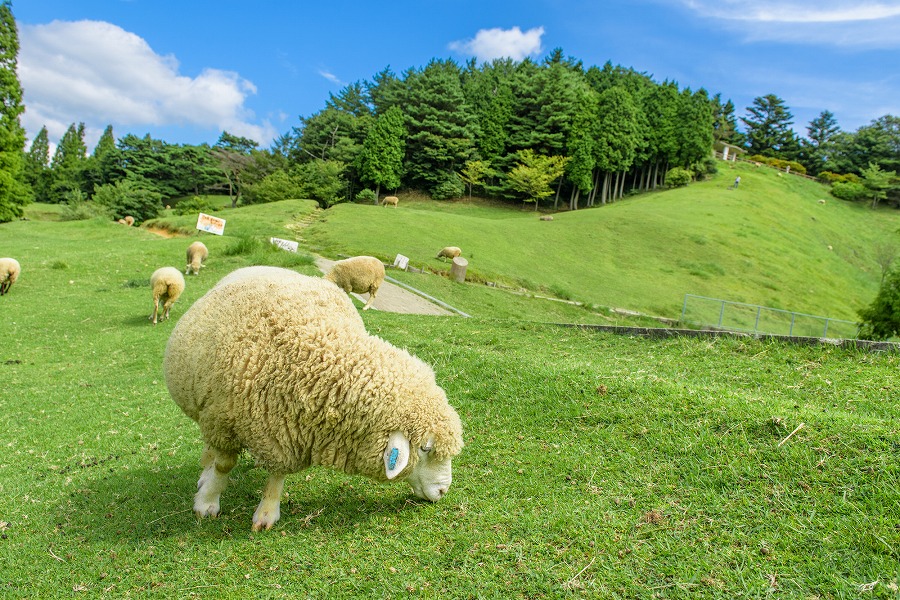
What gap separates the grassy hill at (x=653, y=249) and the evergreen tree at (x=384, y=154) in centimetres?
368

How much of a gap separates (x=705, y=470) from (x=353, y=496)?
3.05m

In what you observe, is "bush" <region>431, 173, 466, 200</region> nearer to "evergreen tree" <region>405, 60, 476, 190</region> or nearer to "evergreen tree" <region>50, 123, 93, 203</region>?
"evergreen tree" <region>405, 60, 476, 190</region>

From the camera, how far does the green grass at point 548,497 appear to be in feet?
11.4

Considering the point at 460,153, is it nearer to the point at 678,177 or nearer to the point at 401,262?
the point at 678,177

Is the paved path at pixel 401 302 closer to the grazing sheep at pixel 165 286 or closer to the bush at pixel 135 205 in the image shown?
the grazing sheep at pixel 165 286

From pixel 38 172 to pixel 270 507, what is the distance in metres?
99.1

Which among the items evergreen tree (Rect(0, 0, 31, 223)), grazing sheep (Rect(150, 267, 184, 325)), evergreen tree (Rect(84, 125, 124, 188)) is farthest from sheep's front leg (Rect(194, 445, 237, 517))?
evergreen tree (Rect(84, 125, 124, 188))

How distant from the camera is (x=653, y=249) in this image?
124ft

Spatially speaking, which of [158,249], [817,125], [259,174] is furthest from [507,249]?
[817,125]

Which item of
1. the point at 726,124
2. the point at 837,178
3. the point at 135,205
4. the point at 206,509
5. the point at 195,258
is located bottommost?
the point at 206,509

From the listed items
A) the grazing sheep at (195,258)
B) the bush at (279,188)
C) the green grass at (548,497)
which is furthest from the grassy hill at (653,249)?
the green grass at (548,497)

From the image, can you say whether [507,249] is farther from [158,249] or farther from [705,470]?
[705,470]

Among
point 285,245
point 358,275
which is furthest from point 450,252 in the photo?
point 358,275

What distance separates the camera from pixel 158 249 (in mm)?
22547
